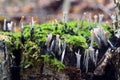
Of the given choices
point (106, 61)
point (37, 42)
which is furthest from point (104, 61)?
point (37, 42)

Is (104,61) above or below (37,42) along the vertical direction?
below

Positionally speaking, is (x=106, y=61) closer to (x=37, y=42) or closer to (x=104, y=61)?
(x=104, y=61)

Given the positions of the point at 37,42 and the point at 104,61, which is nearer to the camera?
the point at 104,61

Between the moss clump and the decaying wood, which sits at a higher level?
the moss clump

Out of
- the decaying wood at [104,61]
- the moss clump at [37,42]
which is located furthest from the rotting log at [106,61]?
the moss clump at [37,42]

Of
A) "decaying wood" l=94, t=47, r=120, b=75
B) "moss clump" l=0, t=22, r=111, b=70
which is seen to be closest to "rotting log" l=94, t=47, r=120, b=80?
"decaying wood" l=94, t=47, r=120, b=75

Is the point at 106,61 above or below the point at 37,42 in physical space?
below

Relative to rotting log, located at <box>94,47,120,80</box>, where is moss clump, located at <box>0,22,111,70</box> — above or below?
above

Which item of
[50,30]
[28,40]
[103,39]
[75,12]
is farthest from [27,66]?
[75,12]

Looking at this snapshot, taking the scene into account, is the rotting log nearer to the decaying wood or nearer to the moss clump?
the decaying wood

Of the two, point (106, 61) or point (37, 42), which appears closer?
point (106, 61)

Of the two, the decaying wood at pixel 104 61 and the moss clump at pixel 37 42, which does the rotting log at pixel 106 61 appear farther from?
the moss clump at pixel 37 42
